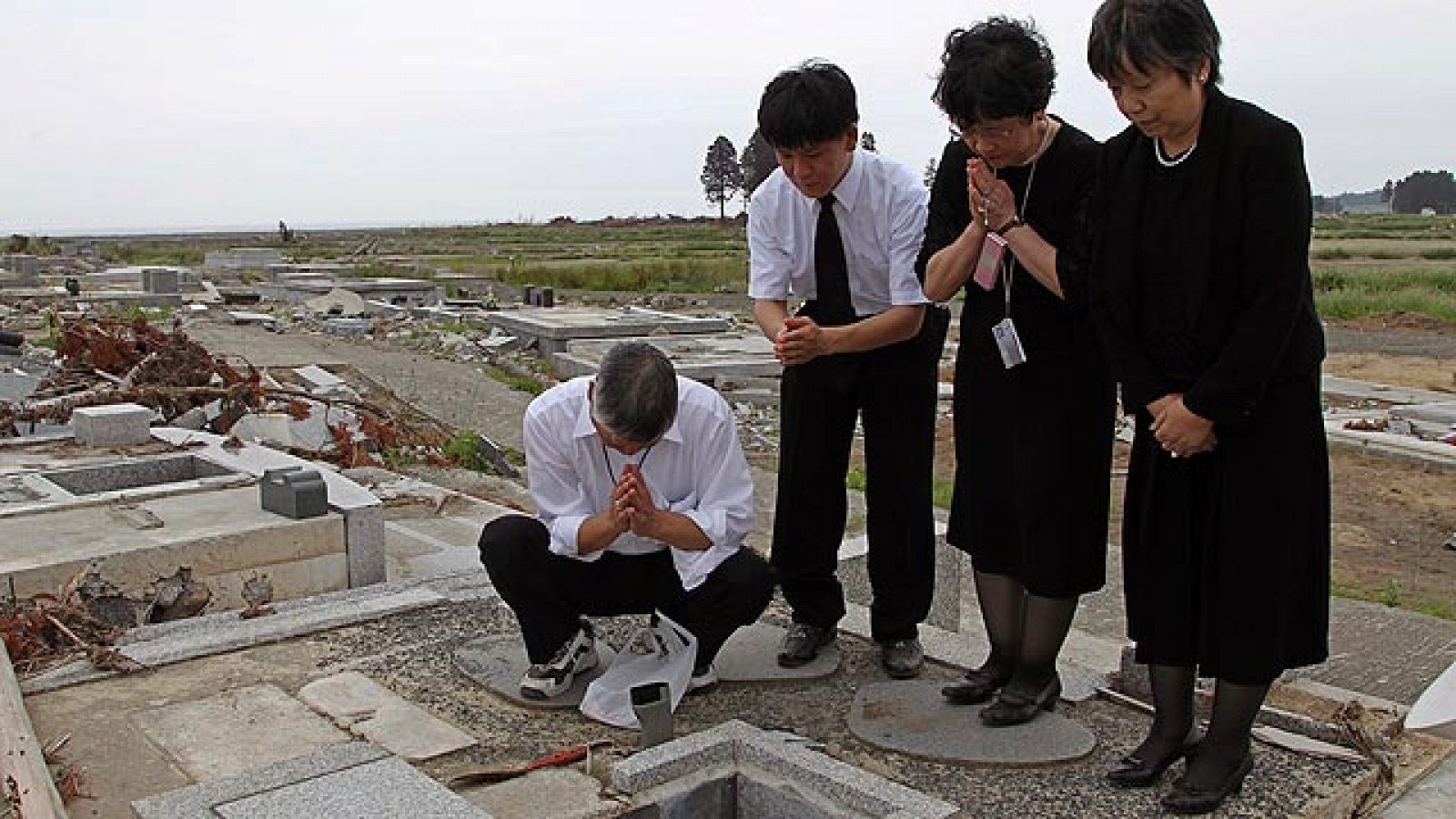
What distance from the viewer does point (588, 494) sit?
3707mm

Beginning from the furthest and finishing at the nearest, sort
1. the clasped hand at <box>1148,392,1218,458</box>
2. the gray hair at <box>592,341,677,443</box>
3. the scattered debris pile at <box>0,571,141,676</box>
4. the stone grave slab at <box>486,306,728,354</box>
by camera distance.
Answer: the stone grave slab at <box>486,306,728,354</box>, the scattered debris pile at <box>0,571,141,676</box>, the gray hair at <box>592,341,677,443</box>, the clasped hand at <box>1148,392,1218,458</box>

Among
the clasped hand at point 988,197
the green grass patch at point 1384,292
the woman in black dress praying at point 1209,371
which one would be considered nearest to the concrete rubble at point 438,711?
the woman in black dress praying at point 1209,371

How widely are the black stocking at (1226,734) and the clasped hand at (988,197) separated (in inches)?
45.8

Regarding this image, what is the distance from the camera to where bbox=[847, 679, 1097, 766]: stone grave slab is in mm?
3275

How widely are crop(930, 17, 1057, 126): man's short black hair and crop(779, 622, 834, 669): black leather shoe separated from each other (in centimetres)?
168

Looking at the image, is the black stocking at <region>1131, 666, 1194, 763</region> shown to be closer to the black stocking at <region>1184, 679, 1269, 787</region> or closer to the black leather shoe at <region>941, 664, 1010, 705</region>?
the black stocking at <region>1184, 679, 1269, 787</region>

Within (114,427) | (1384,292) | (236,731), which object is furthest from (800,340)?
(1384,292)

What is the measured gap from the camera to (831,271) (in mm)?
3758

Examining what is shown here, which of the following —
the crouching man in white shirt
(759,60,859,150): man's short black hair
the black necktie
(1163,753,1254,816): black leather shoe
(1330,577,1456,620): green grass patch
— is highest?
(759,60,859,150): man's short black hair

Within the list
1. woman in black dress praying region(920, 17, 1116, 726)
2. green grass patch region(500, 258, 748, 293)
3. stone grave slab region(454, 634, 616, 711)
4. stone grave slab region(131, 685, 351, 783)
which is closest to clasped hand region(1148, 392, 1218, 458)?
woman in black dress praying region(920, 17, 1116, 726)

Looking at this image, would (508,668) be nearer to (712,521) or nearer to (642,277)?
(712,521)

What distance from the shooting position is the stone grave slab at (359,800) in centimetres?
280

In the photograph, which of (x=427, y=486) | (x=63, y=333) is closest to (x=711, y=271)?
(x=63, y=333)

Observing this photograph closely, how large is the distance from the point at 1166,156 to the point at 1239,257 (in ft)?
0.90
